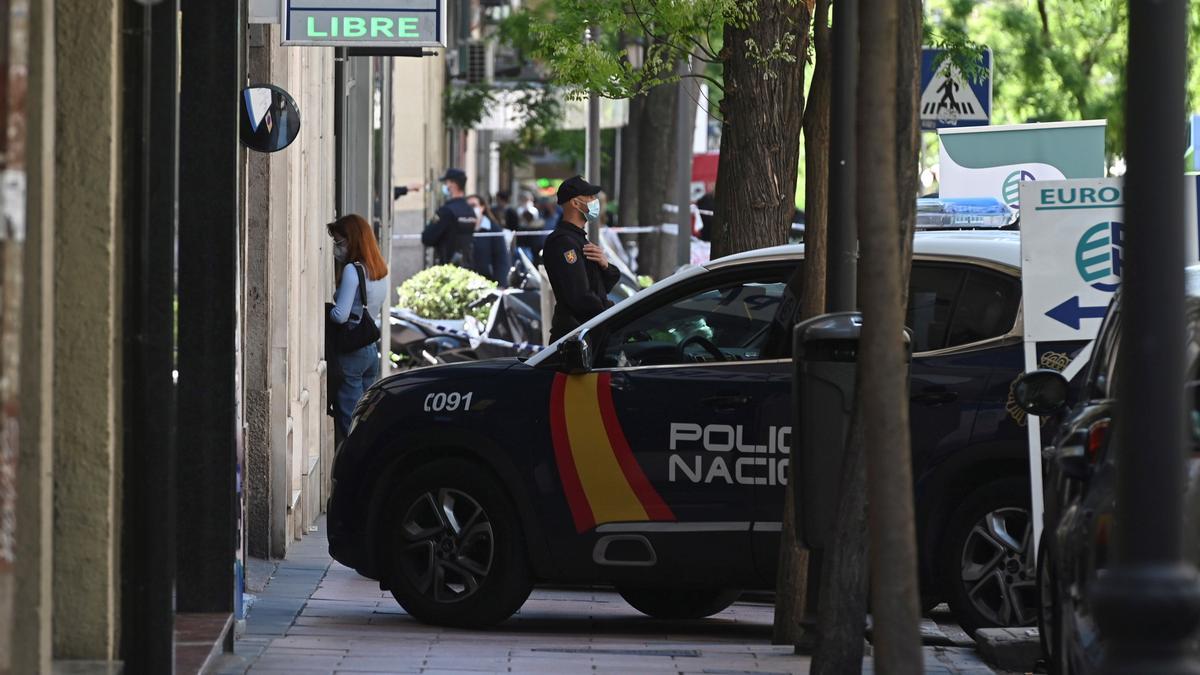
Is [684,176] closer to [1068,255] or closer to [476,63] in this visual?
[1068,255]

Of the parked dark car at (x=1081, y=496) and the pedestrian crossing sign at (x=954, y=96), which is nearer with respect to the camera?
the parked dark car at (x=1081, y=496)

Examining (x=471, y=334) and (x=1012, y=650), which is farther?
(x=471, y=334)

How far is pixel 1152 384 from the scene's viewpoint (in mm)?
4711

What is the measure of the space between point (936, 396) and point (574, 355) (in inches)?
63.7

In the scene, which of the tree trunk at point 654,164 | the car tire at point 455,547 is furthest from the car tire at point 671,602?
the tree trunk at point 654,164

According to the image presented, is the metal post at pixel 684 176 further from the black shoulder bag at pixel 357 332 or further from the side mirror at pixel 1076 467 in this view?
the side mirror at pixel 1076 467

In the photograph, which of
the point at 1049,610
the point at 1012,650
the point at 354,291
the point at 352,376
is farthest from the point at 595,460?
the point at 352,376

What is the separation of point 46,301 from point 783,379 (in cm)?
449

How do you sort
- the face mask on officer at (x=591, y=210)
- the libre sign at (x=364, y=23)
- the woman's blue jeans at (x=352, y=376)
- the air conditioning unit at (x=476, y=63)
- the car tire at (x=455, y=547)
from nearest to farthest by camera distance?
the car tire at (x=455, y=547), the libre sign at (x=364, y=23), the face mask on officer at (x=591, y=210), the woman's blue jeans at (x=352, y=376), the air conditioning unit at (x=476, y=63)

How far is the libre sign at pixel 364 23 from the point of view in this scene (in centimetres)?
1149

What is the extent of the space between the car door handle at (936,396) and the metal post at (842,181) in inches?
27.3

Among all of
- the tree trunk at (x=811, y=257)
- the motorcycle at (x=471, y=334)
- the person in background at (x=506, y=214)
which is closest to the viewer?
the tree trunk at (x=811, y=257)

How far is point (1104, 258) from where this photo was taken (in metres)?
9.48

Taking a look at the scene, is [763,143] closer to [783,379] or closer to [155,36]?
[783,379]
